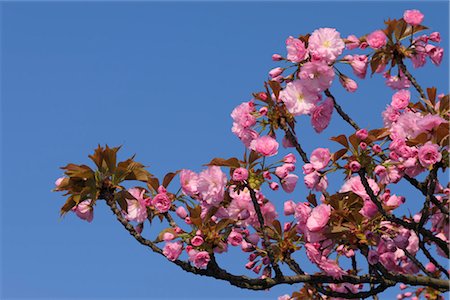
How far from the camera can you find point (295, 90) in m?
6.08

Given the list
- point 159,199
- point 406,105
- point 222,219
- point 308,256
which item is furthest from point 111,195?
point 406,105

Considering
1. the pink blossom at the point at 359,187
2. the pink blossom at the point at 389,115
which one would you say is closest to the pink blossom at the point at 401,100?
the pink blossom at the point at 389,115

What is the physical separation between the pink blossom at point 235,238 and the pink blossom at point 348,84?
166cm

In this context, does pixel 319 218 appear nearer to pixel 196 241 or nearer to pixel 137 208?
pixel 196 241

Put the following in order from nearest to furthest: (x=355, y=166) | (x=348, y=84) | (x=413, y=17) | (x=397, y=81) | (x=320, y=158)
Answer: (x=355, y=166)
(x=320, y=158)
(x=348, y=84)
(x=413, y=17)
(x=397, y=81)

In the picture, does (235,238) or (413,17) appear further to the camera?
(413,17)

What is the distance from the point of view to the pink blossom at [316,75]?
241 inches

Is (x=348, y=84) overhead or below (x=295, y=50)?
below

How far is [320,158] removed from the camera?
5566 mm

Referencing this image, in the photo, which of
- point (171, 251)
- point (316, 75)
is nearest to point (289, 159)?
point (316, 75)

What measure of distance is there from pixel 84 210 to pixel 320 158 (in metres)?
1.95

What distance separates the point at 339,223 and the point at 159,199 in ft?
4.77

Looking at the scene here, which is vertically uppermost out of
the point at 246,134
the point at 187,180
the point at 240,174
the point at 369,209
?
the point at 246,134

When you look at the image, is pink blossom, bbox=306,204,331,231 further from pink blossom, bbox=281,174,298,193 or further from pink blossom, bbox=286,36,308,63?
pink blossom, bbox=286,36,308,63
